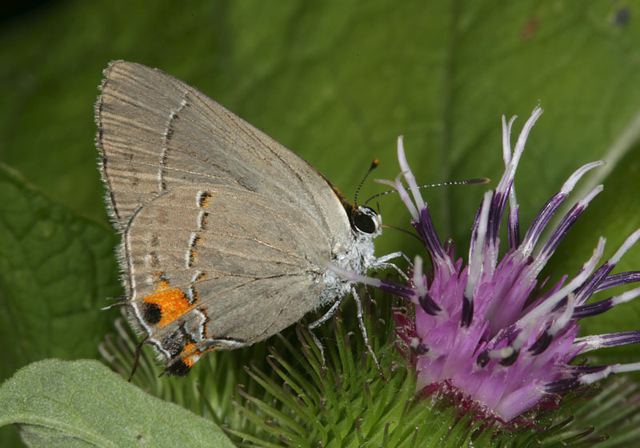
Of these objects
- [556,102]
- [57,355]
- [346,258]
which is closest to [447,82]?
[556,102]

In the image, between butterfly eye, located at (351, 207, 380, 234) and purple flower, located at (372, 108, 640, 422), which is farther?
butterfly eye, located at (351, 207, 380, 234)

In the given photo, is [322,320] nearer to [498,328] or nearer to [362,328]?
[362,328]

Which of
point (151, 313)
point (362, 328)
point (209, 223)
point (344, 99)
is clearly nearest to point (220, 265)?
point (209, 223)

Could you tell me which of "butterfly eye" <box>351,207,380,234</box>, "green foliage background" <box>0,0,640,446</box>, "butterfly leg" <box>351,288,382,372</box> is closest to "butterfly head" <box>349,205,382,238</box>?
"butterfly eye" <box>351,207,380,234</box>

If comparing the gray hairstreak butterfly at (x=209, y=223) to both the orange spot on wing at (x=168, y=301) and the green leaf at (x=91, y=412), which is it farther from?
the green leaf at (x=91, y=412)

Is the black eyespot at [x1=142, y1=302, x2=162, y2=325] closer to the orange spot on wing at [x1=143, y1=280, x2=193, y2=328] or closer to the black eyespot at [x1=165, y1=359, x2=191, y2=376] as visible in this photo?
the orange spot on wing at [x1=143, y1=280, x2=193, y2=328]

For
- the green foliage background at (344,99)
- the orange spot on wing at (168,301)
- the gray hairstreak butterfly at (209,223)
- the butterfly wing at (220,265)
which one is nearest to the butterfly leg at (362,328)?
the gray hairstreak butterfly at (209,223)
